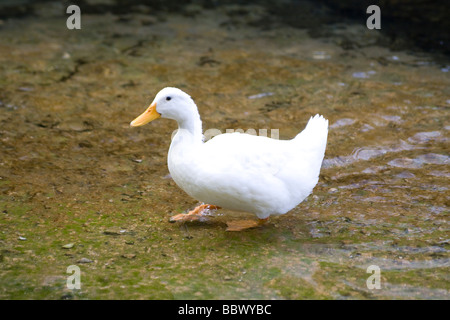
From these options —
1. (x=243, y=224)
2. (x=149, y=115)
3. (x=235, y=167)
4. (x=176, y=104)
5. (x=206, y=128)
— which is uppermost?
(x=176, y=104)

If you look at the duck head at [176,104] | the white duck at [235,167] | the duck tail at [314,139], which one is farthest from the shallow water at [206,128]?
the duck head at [176,104]

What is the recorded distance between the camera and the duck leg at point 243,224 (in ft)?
15.2

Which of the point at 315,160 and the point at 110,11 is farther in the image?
the point at 110,11

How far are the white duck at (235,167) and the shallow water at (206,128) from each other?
0.32 meters

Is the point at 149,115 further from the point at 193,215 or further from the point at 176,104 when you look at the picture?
the point at 193,215

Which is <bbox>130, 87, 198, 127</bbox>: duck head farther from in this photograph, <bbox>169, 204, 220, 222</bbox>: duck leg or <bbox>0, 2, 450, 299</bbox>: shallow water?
<bbox>0, 2, 450, 299</bbox>: shallow water

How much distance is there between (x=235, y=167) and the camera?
14.2 ft

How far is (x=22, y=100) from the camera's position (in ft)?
22.9

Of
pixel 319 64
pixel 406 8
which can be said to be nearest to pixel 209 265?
pixel 319 64

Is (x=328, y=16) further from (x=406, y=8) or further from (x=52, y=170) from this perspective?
(x=52, y=170)

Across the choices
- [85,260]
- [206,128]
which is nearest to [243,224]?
[85,260]

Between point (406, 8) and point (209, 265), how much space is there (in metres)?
6.75

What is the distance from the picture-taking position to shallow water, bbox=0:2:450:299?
3.96 metres

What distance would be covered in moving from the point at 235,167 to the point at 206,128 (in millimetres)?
2181
